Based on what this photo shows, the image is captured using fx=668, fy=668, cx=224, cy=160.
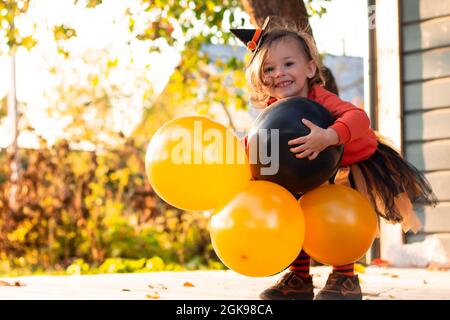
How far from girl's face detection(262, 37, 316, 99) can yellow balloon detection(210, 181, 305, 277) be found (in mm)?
583

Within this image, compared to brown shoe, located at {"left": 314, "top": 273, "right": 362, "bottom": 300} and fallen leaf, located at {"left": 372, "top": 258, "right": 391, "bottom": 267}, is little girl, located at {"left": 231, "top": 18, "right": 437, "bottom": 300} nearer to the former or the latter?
brown shoe, located at {"left": 314, "top": 273, "right": 362, "bottom": 300}

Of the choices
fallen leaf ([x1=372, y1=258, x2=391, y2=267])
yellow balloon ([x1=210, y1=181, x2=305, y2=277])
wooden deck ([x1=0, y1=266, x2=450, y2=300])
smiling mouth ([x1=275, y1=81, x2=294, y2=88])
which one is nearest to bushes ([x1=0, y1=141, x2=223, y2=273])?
fallen leaf ([x1=372, y1=258, x2=391, y2=267])

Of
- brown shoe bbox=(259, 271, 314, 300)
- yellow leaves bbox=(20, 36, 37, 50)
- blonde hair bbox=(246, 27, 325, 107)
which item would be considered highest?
yellow leaves bbox=(20, 36, 37, 50)

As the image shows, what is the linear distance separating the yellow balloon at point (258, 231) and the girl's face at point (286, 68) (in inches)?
23.0

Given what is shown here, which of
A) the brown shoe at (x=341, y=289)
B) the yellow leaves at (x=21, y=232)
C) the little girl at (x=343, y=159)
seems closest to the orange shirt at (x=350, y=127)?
the little girl at (x=343, y=159)

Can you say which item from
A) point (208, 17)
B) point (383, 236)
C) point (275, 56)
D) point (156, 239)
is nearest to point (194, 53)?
point (208, 17)

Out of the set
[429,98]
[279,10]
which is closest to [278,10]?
[279,10]

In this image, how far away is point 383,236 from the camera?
5152mm

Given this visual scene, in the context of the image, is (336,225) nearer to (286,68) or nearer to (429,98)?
(286,68)

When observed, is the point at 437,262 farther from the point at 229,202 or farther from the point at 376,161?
the point at 229,202

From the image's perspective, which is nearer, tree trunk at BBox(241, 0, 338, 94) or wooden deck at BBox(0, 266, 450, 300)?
wooden deck at BBox(0, 266, 450, 300)

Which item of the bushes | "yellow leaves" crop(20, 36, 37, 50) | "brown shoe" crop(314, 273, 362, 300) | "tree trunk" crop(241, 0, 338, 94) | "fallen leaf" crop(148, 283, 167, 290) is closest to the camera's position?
"brown shoe" crop(314, 273, 362, 300)

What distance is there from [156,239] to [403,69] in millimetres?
3687

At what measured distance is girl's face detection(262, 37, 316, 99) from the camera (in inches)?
114
